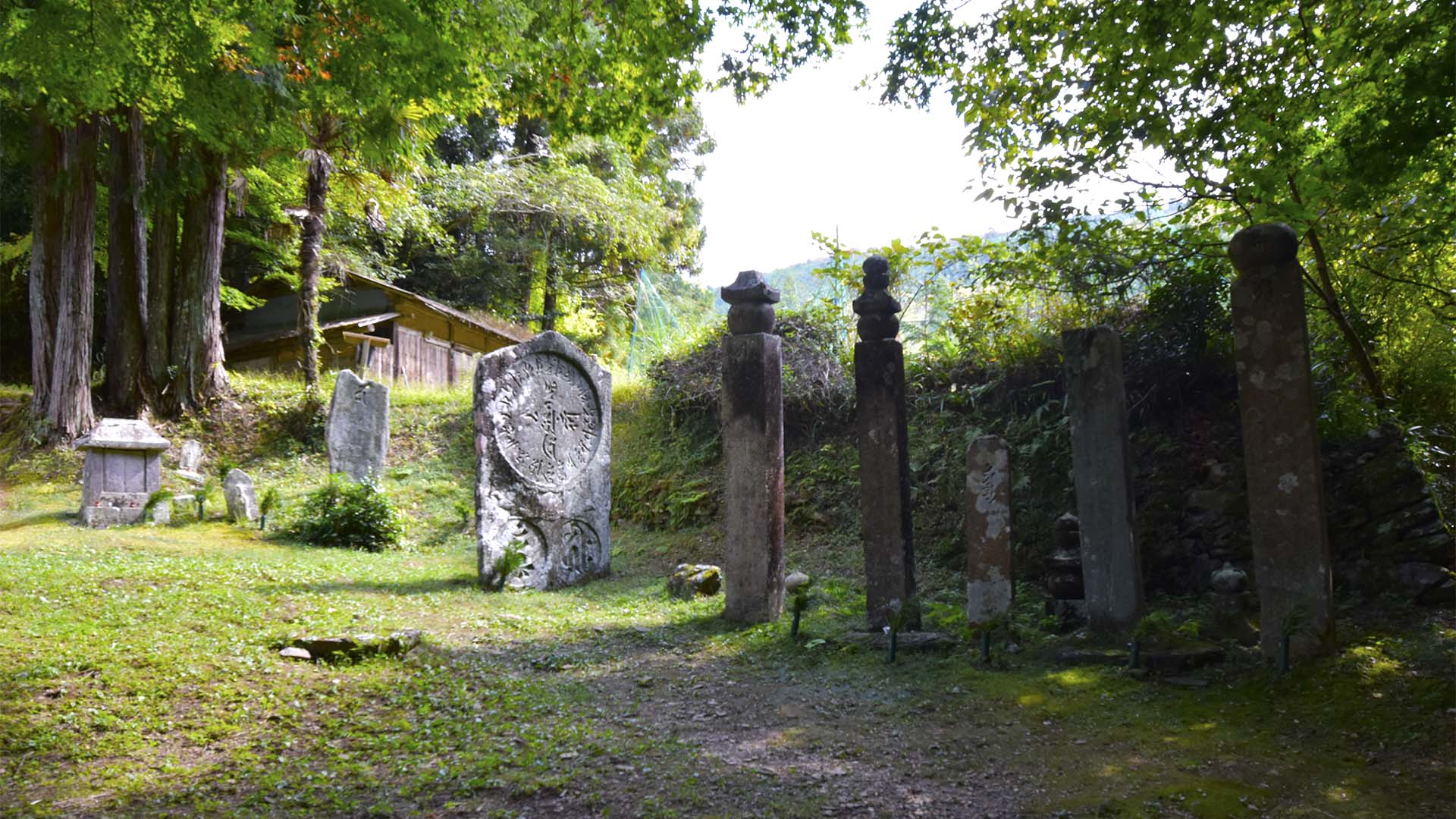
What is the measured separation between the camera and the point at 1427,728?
376cm

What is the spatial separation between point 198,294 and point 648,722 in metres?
15.3

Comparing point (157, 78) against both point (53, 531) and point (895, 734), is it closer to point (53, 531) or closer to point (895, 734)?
point (53, 531)

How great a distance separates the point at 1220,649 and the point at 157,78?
10384mm

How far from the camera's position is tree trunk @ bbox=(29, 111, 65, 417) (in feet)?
50.2

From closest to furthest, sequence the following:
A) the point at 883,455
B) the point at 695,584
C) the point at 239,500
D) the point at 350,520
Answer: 1. the point at 883,455
2. the point at 695,584
3. the point at 350,520
4. the point at 239,500

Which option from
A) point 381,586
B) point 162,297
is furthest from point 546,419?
point 162,297

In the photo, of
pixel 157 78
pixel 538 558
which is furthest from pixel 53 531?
pixel 538 558

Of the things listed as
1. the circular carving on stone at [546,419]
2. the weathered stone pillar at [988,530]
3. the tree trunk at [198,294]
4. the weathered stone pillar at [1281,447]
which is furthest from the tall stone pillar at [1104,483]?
the tree trunk at [198,294]

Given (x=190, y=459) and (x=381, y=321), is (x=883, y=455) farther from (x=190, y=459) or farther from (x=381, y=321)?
(x=381, y=321)

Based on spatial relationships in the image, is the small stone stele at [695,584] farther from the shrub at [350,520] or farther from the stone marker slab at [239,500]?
the stone marker slab at [239,500]

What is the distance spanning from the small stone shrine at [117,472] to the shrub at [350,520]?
216cm

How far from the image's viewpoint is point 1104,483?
221 inches

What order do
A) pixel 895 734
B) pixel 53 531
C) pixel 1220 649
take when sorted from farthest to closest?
pixel 53 531 → pixel 1220 649 → pixel 895 734

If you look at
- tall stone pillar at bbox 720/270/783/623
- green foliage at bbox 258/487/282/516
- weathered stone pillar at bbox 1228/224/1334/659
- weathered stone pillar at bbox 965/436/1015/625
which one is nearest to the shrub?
green foliage at bbox 258/487/282/516
